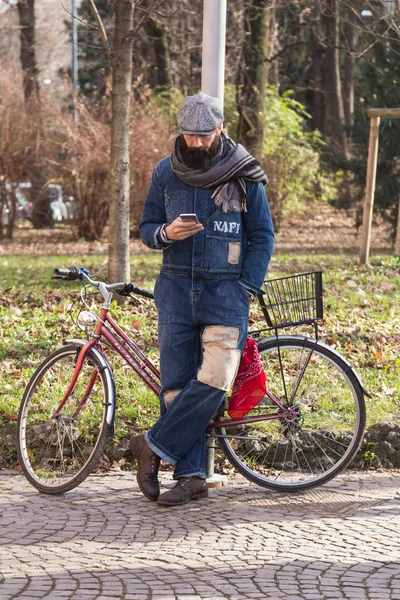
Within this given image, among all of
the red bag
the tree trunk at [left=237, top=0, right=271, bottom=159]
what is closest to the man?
the red bag

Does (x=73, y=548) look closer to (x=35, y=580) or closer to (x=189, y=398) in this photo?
(x=35, y=580)

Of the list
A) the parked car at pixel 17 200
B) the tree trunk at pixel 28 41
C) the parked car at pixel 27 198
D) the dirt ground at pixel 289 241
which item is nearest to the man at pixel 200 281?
the dirt ground at pixel 289 241

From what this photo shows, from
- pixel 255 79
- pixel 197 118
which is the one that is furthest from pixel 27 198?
pixel 197 118

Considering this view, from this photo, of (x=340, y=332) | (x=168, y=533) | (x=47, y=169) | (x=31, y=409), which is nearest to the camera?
(x=168, y=533)

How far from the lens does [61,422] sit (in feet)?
20.1

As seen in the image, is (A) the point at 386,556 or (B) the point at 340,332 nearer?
(A) the point at 386,556

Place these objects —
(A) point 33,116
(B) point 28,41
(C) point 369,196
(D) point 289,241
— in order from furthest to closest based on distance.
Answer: (B) point 28,41 → (D) point 289,241 → (A) point 33,116 → (C) point 369,196

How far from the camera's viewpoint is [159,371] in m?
5.95

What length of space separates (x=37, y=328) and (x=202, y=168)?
3919mm

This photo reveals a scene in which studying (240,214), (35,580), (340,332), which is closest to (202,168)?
(240,214)

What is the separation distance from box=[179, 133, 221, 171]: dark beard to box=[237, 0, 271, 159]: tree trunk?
14732 millimetres

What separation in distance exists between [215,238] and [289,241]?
48.9 feet

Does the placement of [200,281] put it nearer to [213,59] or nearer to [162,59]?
[213,59]

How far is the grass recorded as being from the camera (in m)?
7.11
